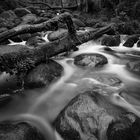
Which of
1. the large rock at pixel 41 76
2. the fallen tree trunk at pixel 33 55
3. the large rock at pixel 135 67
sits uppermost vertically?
the fallen tree trunk at pixel 33 55

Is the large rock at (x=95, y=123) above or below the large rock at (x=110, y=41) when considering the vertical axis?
above

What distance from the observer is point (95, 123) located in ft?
10.3

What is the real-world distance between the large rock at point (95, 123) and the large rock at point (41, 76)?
5.35 feet

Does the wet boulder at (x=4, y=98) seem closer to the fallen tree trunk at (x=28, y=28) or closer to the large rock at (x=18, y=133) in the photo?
the large rock at (x=18, y=133)

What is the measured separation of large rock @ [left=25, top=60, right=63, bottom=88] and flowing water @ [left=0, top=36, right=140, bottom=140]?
0.14 m

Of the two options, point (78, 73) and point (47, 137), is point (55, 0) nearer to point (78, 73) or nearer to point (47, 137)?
point (78, 73)

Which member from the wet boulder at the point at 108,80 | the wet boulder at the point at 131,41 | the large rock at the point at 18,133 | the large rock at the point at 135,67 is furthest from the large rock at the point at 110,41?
the large rock at the point at 18,133

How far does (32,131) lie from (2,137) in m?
0.52

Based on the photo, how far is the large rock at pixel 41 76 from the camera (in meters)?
4.84

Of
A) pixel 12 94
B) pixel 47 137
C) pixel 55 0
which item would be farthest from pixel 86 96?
pixel 55 0

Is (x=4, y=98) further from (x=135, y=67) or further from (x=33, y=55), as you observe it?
(x=135, y=67)

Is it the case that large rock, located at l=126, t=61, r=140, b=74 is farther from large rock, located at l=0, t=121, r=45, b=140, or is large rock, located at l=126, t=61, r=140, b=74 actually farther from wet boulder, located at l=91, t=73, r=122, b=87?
large rock, located at l=0, t=121, r=45, b=140

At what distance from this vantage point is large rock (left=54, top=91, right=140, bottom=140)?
119 inches

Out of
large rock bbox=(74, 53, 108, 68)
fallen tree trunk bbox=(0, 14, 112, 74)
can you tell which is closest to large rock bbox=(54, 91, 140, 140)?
fallen tree trunk bbox=(0, 14, 112, 74)
